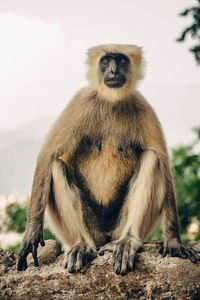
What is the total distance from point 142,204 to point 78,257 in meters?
1.12

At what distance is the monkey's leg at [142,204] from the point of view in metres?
5.74

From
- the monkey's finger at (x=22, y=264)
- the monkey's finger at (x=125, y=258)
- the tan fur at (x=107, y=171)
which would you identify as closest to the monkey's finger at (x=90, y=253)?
the monkey's finger at (x=125, y=258)

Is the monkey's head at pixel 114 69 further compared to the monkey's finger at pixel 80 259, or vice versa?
the monkey's head at pixel 114 69

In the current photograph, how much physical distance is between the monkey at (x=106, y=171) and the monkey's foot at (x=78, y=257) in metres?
0.11

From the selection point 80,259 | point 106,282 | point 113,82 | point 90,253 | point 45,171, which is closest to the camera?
point 106,282

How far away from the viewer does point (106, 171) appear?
6.37 metres

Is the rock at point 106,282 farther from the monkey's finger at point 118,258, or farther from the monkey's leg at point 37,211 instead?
the monkey's leg at point 37,211

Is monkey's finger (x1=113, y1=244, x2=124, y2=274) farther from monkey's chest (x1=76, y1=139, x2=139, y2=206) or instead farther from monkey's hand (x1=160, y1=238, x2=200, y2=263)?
monkey's chest (x1=76, y1=139, x2=139, y2=206)

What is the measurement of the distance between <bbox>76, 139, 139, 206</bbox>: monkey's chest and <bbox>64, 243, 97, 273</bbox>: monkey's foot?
990mm

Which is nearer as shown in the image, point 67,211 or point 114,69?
point 67,211

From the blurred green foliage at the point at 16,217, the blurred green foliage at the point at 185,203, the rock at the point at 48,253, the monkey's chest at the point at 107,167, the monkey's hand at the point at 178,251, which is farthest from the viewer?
the blurred green foliage at the point at 16,217

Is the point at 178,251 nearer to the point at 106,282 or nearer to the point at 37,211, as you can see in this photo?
the point at 106,282

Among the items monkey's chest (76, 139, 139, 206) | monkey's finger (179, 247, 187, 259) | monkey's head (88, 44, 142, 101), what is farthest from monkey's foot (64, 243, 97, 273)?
monkey's head (88, 44, 142, 101)

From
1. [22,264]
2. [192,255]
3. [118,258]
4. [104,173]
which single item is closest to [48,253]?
[22,264]
